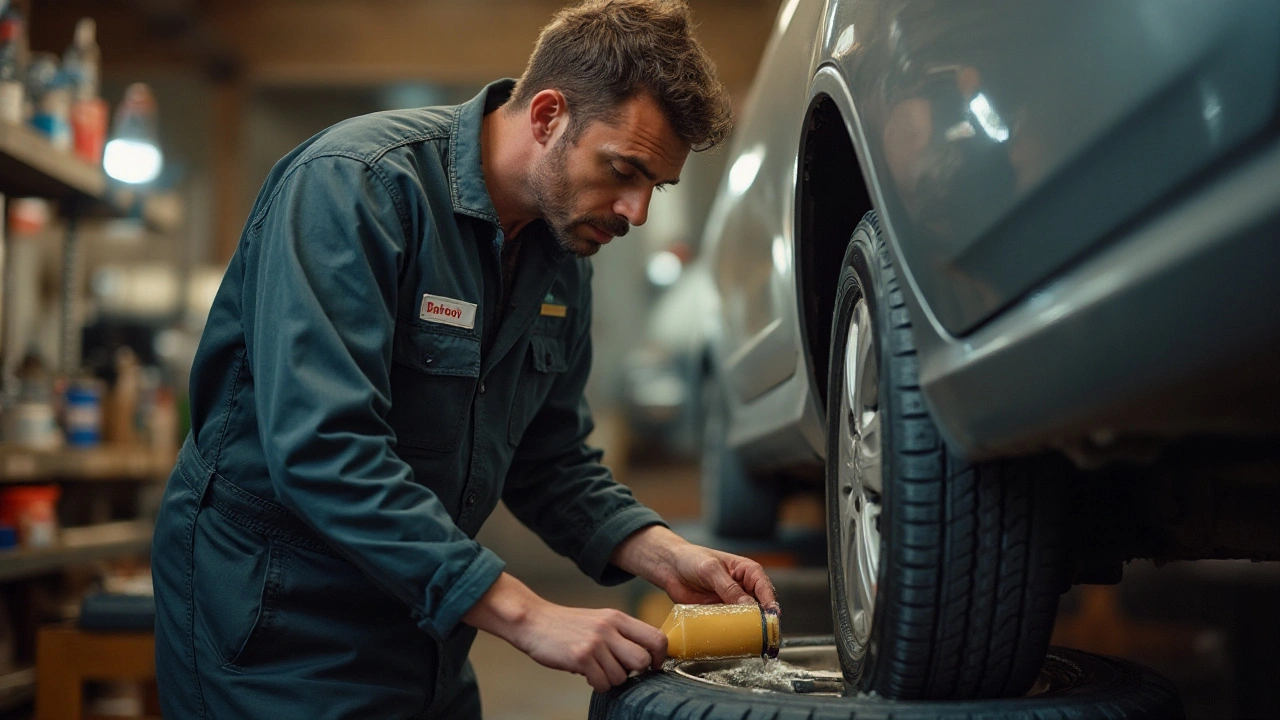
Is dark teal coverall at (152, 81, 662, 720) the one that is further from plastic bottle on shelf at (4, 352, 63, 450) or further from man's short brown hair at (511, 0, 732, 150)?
plastic bottle on shelf at (4, 352, 63, 450)

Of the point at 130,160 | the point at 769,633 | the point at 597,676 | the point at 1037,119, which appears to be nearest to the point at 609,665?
the point at 597,676

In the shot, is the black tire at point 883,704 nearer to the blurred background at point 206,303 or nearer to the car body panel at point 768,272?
the car body panel at point 768,272

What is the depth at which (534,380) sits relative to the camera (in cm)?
155

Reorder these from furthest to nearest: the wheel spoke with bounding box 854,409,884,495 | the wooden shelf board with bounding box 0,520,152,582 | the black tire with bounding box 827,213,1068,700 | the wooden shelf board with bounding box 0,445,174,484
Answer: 1. the wooden shelf board with bounding box 0,445,174,484
2. the wooden shelf board with bounding box 0,520,152,582
3. the wheel spoke with bounding box 854,409,884,495
4. the black tire with bounding box 827,213,1068,700

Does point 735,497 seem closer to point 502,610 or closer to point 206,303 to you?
point 502,610

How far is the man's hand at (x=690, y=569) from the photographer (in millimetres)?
1438

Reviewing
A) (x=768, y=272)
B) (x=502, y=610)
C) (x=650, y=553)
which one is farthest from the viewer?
(x=768, y=272)

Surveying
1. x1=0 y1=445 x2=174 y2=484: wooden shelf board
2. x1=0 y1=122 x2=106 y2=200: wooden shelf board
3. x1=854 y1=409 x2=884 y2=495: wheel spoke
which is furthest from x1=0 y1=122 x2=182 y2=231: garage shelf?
x1=854 y1=409 x2=884 y2=495: wheel spoke

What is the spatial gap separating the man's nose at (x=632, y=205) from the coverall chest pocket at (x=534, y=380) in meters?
0.26

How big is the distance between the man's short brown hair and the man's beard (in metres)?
0.04

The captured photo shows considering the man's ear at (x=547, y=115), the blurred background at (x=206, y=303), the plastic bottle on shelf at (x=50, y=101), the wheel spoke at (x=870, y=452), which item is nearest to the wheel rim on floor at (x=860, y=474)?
the wheel spoke at (x=870, y=452)

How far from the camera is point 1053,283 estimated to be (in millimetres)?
771

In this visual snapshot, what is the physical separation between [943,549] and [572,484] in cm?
79

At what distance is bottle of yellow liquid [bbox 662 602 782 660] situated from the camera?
1.25 metres
